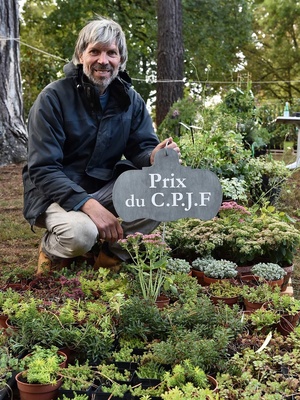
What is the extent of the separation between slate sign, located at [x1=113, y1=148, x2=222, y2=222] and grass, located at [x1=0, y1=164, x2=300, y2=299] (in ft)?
2.48

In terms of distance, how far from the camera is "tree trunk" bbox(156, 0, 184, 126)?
9.70 m

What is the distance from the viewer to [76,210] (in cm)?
285

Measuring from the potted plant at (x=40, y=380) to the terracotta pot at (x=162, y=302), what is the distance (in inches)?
28.9

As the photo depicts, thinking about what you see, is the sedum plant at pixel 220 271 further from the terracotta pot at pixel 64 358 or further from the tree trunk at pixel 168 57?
the tree trunk at pixel 168 57

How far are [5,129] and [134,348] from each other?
5358mm

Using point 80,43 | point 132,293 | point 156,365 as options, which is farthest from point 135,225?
point 156,365

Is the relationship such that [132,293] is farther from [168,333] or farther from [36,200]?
[36,200]

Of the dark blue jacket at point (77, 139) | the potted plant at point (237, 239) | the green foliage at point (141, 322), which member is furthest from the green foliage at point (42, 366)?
the potted plant at point (237, 239)

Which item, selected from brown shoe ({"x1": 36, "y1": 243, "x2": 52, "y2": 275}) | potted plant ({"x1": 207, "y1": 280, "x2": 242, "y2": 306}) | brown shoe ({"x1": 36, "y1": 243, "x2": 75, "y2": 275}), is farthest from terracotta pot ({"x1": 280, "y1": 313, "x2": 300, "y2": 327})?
brown shoe ({"x1": 36, "y1": 243, "x2": 75, "y2": 275})

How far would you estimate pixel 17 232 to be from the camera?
4730 mm

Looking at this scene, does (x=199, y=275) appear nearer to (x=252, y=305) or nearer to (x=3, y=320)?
(x=252, y=305)

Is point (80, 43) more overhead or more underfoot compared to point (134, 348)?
more overhead

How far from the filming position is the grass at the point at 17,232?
11.6ft

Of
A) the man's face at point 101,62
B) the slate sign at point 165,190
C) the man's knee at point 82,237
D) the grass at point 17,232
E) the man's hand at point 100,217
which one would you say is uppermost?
the man's face at point 101,62
